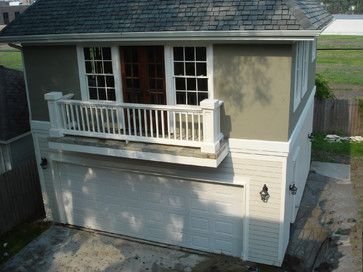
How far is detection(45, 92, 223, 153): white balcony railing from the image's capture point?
9.10 m

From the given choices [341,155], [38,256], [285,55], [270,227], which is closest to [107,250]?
[38,256]

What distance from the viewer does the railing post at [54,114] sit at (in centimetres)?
1052

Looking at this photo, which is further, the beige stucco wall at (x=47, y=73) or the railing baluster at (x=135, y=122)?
the beige stucco wall at (x=47, y=73)

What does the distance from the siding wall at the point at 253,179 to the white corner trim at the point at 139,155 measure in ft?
2.87

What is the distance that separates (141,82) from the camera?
10.4m

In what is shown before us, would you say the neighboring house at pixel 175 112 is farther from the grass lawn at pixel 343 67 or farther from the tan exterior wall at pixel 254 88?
the grass lawn at pixel 343 67

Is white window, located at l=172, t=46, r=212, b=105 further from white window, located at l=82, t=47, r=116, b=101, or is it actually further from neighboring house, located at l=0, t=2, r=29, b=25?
neighboring house, located at l=0, t=2, r=29, b=25

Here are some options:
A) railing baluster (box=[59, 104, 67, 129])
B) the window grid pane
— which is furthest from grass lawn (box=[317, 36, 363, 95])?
railing baluster (box=[59, 104, 67, 129])

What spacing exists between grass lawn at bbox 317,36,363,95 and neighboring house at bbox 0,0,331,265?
23.5 meters

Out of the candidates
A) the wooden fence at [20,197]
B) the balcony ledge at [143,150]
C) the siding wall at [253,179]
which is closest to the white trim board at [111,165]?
the siding wall at [253,179]

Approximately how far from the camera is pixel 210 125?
8.96m

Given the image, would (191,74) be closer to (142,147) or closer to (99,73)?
(142,147)

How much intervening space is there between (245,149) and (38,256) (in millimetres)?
6409

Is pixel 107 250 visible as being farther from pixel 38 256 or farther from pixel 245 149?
pixel 245 149
